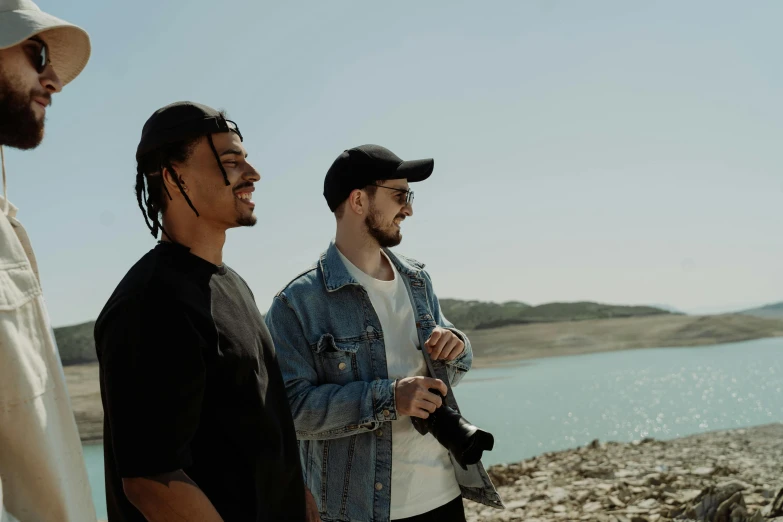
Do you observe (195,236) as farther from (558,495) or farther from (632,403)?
(632,403)

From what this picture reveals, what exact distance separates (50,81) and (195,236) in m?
0.51

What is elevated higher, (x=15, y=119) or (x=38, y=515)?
(x=15, y=119)

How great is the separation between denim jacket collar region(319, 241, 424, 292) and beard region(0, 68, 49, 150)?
1.36 meters

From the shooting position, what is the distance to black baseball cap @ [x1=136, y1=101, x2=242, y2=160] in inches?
75.8

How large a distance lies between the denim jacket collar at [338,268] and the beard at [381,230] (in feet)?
0.56

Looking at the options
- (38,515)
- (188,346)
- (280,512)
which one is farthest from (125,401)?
(280,512)

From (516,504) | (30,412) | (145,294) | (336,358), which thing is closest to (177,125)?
(145,294)

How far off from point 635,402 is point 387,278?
13484 mm

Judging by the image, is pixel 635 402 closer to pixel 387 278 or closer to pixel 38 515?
pixel 387 278

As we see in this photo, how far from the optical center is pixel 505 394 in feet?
52.5

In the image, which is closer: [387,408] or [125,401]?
[125,401]

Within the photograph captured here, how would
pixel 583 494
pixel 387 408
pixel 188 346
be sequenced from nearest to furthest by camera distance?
pixel 188 346 < pixel 387 408 < pixel 583 494

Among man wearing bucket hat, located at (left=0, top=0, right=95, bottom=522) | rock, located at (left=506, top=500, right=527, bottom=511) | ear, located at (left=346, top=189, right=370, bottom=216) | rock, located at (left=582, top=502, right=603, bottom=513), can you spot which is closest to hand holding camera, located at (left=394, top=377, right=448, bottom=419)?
ear, located at (left=346, top=189, right=370, bottom=216)

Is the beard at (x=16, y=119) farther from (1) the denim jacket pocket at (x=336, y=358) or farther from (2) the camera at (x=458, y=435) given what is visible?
(2) the camera at (x=458, y=435)
